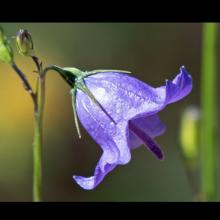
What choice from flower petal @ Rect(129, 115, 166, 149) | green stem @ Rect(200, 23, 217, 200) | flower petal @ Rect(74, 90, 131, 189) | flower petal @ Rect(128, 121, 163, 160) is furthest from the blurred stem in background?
flower petal @ Rect(74, 90, 131, 189)

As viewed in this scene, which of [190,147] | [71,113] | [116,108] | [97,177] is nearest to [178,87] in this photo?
[116,108]

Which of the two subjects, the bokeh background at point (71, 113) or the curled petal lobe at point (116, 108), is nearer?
the curled petal lobe at point (116, 108)

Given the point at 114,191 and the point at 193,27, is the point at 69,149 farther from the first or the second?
the point at 193,27

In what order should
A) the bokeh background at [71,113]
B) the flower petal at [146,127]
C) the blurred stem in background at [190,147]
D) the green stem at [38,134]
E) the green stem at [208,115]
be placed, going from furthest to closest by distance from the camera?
the bokeh background at [71,113] → the blurred stem in background at [190,147] → the green stem at [208,115] → the flower petal at [146,127] → the green stem at [38,134]

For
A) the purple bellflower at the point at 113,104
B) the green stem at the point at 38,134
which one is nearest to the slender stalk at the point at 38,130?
the green stem at the point at 38,134

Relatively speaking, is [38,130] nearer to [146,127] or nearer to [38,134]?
[38,134]

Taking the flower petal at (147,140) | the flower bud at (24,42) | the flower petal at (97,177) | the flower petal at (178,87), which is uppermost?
the flower bud at (24,42)

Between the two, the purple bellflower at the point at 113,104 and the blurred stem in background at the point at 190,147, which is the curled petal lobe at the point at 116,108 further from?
the blurred stem in background at the point at 190,147
